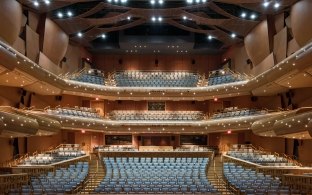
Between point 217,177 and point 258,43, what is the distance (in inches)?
378

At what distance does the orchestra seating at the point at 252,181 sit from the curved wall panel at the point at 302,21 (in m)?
6.85

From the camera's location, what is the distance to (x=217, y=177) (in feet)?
57.1

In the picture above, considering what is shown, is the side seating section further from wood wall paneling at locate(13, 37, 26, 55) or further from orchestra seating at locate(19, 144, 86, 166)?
wood wall paneling at locate(13, 37, 26, 55)

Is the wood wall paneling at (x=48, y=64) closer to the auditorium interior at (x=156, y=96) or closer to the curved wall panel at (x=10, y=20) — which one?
the auditorium interior at (x=156, y=96)

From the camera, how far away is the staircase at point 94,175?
1562 centimetres

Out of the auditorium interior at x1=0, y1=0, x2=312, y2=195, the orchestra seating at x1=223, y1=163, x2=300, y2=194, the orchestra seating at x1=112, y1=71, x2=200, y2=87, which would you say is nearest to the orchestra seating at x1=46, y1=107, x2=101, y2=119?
the auditorium interior at x1=0, y1=0, x2=312, y2=195

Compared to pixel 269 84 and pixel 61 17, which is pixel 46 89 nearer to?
pixel 61 17

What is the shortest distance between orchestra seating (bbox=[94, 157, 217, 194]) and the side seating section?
974 mm

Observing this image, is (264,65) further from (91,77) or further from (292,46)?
(91,77)

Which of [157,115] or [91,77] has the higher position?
[91,77]

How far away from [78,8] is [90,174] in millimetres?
10709

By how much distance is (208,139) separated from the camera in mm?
27781

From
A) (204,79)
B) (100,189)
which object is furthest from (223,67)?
(100,189)

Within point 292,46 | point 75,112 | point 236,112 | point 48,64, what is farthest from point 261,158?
point 48,64
